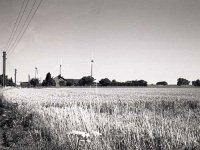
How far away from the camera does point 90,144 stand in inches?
264

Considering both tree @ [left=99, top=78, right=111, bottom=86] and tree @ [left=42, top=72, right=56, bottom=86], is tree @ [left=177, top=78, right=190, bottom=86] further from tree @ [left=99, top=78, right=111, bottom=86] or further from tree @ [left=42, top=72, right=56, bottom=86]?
tree @ [left=42, top=72, right=56, bottom=86]

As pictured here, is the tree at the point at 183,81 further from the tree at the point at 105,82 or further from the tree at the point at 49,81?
the tree at the point at 49,81

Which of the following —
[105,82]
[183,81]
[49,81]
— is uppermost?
[183,81]

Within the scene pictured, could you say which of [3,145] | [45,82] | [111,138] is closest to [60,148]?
[111,138]

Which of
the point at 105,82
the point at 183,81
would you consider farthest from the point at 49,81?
the point at 183,81

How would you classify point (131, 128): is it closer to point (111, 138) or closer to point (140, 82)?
point (111, 138)

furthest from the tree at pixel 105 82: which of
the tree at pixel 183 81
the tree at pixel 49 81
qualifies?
the tree at pixel 183 81

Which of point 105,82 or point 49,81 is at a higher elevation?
point 49,81

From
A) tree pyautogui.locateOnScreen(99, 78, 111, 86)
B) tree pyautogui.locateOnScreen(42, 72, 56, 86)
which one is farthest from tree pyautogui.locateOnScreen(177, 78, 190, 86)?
tree pyautogui.locateOnScreen(42, 72, 56, 86)

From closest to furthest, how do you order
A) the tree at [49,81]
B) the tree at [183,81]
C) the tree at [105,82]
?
A: the tree at [49,81], the tree at [105,82], the tree at [183,81]

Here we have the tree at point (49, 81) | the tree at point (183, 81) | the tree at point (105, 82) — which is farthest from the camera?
the tree at point (183, 81)

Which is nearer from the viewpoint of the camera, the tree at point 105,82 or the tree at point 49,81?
the tree at point 49,81

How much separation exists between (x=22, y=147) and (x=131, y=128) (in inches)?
139

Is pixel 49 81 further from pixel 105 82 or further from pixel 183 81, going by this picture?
pixel 183 81
